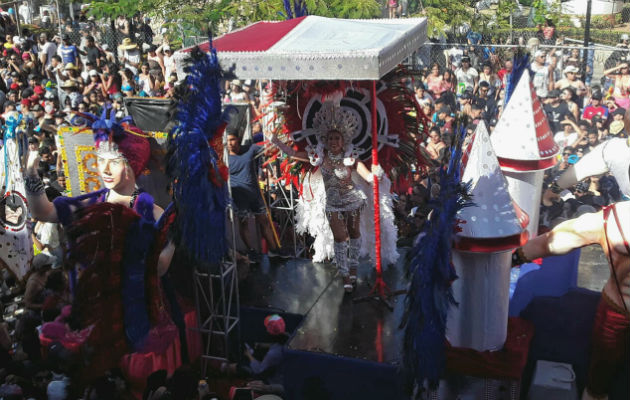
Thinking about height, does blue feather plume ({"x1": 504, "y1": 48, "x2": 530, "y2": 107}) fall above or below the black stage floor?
above

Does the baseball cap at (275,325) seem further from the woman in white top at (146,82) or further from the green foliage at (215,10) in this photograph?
the woman in white top at (146,82)

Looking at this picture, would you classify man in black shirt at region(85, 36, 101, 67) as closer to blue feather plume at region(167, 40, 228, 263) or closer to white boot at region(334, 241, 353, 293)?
white boot at region(334, 241, 353, 293)

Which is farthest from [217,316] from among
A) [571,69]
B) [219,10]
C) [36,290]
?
[219,10]

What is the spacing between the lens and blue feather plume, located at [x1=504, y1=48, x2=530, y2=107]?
499cm

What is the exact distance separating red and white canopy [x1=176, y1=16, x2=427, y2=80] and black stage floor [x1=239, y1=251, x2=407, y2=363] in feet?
6.62

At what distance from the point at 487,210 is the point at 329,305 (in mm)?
2090

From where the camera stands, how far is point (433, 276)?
3.71 m

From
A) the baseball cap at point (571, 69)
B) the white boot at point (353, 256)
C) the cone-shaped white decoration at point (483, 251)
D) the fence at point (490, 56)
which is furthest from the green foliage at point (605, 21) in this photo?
the cone-shaped white decoration at point (483, 251)

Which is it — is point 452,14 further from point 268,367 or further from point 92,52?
point 268,367

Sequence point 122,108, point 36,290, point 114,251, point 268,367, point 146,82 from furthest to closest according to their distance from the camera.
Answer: point 146,82, point 122,108, point 36,290, point 268,367, point 114,251

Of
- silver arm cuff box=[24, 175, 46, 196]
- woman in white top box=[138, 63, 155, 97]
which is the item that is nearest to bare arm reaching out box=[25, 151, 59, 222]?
silver arm cuff box=[24, 175, 46, 196]

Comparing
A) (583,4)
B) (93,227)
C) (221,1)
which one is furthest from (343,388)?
(583,4)

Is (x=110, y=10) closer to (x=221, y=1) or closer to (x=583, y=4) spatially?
(x=221, y=1)

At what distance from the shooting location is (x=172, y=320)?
5070mm
